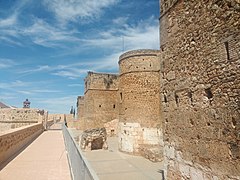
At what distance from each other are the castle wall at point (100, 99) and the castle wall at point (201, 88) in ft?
57.0

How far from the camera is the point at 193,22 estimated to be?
13.1ft

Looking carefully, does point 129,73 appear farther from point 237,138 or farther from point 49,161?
point 237,138

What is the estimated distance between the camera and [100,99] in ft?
73.0

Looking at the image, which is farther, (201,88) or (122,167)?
(122,167)

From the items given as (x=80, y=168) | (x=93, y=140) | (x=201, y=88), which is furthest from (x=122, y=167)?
(x=201, y=88)

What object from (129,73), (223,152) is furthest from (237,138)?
(129,73)

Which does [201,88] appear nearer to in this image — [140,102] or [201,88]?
[201,88]

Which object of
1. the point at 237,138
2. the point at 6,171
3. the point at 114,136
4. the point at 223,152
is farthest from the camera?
the point at 114,136

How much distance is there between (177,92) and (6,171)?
5.15m

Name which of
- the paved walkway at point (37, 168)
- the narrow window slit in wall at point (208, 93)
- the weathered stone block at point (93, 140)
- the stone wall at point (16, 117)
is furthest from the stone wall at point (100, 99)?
the narrow window slit in wall at point (208, 93)

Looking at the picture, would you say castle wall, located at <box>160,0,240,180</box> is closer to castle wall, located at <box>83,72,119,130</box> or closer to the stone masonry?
the stone masonry

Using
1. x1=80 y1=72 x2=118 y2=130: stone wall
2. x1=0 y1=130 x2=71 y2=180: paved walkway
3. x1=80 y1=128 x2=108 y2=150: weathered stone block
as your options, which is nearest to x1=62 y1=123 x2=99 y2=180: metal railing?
x1=0 y1=130 x2=71 y2=180: paved walkway

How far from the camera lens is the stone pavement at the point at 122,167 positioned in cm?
845

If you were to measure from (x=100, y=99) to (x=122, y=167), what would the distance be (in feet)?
42.2
